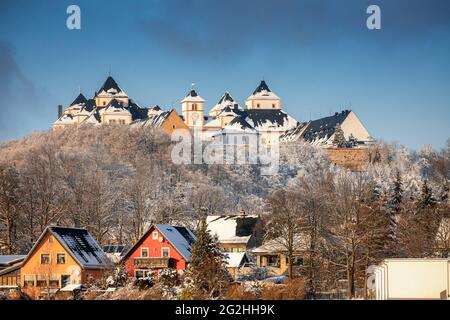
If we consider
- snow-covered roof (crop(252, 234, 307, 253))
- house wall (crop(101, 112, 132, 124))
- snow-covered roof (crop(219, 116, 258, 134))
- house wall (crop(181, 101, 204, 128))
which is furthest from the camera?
house wall (crop(181, 101, 204, 128))

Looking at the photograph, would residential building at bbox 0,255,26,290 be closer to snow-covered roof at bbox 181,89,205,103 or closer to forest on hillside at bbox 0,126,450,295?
forest on hillside at bbox 0,126,450,295

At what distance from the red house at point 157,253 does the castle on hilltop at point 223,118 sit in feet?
156

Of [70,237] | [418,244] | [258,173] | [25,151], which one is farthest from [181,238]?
[258,173]

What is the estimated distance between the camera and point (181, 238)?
80.0 feet

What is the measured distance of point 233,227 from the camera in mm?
33031

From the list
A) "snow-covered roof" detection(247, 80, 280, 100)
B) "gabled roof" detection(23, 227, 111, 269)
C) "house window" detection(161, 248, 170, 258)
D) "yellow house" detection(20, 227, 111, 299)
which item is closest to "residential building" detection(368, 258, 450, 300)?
"yellow house" detection(20, 227, 111, 299)

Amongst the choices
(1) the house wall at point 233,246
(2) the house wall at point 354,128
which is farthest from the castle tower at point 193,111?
(1) the house wall at point 233,246

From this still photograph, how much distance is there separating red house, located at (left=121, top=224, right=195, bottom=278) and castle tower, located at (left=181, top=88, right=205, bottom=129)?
59.2 metres

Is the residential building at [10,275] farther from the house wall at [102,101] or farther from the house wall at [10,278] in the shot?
the house wall at [102,101]

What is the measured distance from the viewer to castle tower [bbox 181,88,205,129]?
83.7 m

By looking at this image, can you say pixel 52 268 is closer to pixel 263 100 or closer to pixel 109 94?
pixel 109 94

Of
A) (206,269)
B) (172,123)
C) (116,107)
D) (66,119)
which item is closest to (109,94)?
(116,107)
